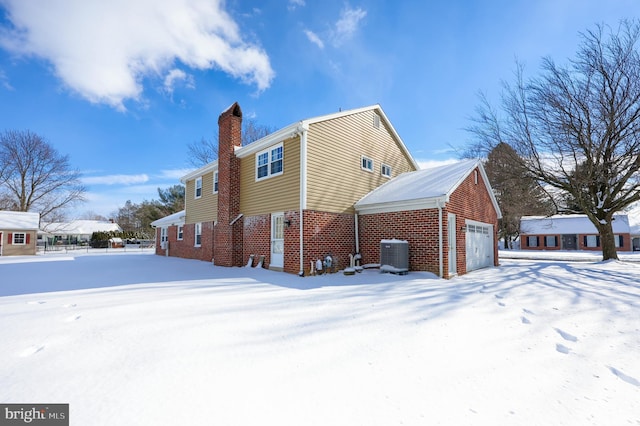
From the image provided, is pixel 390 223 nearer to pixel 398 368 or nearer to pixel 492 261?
pixel 492 261

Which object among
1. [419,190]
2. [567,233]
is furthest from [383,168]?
[567,233]

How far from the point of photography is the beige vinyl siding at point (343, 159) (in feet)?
35.8

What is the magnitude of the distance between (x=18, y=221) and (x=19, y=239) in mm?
1703

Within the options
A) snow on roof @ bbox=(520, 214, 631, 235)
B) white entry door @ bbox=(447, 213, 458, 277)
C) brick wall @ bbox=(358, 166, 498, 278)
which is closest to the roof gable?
brick wall @ bbox=(358, 166, 498, 278)

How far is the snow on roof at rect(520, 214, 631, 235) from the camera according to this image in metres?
33.2

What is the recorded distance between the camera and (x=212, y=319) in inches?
191

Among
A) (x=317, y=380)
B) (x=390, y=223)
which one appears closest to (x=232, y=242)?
(x=390, y=223)

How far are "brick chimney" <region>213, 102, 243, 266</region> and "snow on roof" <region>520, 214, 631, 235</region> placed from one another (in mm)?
35212

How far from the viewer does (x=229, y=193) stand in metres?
13.3

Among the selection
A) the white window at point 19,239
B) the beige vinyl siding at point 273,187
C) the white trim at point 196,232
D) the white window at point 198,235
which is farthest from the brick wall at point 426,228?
the white window at point 19,239

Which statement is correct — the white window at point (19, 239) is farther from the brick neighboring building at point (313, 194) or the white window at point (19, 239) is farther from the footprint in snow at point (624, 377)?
the footprint in snow at point (624, 377)

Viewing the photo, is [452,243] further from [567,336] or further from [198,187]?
[198,187]

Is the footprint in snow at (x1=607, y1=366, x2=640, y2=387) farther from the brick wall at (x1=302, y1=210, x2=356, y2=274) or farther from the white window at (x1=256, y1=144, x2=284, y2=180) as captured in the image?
the white window at (x1=256, y1=144, x2=284, y2=180)

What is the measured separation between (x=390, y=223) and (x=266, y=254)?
5089 millimetres
